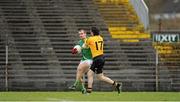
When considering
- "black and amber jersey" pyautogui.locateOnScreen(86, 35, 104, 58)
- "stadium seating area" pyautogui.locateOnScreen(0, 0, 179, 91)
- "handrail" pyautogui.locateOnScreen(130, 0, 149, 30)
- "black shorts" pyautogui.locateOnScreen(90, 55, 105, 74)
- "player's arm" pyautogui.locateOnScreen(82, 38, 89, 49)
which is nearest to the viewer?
"black shorts" pyautogui.locateOnScreen(90, 55, 105, 74)

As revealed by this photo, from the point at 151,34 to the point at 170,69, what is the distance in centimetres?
242

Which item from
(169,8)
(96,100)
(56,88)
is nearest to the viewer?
(96,100)

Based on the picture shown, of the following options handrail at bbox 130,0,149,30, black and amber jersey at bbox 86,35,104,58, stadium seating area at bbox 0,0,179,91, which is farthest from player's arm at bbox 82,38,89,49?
handrail at bbox 130,0,149,30

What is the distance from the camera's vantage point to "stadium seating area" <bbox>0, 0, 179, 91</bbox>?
3083 centimetres

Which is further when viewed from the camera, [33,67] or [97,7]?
→ [97,7]

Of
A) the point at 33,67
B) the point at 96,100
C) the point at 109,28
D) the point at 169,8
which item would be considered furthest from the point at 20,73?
the point at 169,8

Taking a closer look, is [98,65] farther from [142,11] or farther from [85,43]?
[142,11]

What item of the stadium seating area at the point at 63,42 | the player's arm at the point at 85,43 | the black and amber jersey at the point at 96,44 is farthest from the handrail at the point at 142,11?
the black and amber jersey at the point at 96,44

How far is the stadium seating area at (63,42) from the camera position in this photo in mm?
30828

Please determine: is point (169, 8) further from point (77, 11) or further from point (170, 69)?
point (170, 69)

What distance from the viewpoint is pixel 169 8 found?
43.1 m

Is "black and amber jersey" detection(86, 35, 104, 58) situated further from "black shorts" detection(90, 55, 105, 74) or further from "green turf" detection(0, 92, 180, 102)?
"green turf" detection(0, 92, 180, 102)

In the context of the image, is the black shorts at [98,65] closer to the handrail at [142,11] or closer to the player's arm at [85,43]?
the player's arm at [85,43]

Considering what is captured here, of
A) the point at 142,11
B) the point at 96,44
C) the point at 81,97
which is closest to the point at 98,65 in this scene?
the point at 96,44
